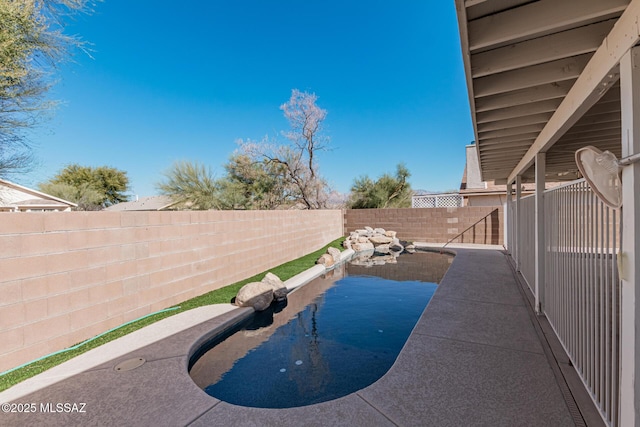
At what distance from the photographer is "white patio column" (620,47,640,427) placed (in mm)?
1281

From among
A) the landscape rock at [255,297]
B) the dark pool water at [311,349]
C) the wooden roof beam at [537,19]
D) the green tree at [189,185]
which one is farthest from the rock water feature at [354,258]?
the green tree at [189,185]

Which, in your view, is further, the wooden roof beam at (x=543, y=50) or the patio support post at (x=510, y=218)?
the patio support post at (x=510, y=218)

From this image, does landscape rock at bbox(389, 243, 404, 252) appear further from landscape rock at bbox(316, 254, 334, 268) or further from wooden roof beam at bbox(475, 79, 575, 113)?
wooden roof beam at bbox(475, 79, 575, 113)

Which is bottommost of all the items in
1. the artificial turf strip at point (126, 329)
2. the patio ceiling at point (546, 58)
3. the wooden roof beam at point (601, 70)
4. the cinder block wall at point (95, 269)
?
the artificial turf strip at point (126, 329)

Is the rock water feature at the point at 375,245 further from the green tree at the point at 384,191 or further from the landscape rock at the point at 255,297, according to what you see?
the landscape rock at the point at 255,297

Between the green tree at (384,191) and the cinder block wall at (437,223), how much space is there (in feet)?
12.3

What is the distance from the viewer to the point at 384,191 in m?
16.4

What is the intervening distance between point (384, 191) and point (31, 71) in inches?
568

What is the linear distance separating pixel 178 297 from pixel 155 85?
1262 centimetres

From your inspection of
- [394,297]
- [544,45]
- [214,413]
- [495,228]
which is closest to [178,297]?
[214,413]

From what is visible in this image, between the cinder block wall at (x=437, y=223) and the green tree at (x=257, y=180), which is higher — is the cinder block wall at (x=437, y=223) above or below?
below

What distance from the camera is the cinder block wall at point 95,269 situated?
264 cm

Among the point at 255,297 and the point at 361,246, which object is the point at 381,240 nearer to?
the point at 361,246

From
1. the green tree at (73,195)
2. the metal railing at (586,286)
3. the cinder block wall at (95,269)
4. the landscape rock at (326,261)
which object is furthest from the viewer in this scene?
the green tree at (73,195)
